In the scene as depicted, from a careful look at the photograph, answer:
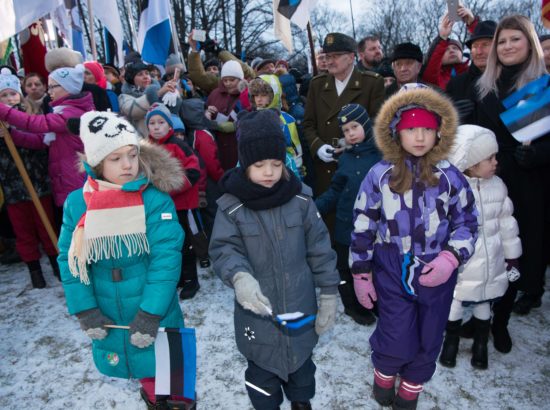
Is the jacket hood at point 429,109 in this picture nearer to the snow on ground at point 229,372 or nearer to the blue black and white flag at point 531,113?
the blue black and white flag at point 531,113

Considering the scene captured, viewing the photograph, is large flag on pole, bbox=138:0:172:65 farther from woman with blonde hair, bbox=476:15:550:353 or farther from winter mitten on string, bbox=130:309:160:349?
winter mitten on string, bbox=130:309:160:349

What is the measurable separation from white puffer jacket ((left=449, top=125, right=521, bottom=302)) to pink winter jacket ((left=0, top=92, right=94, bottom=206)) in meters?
3.27

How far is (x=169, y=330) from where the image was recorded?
6.77 feet

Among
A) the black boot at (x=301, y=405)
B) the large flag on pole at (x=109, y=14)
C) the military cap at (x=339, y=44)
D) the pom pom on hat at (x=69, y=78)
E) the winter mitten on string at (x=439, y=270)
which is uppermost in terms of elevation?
the large flag on pole at (x=109, y=14)

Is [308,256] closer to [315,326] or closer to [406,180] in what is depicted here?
[315,326]

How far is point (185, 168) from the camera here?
352 cm

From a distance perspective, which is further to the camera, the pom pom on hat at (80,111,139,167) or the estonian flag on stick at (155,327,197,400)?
the estonian flag on stick at (155,327,197,400)

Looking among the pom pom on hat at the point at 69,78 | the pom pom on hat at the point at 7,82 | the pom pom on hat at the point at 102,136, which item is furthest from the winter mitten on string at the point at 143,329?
the pom pom on hat at the point at 7,82

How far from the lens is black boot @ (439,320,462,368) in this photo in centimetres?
272

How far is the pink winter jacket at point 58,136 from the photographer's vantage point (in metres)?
3.40

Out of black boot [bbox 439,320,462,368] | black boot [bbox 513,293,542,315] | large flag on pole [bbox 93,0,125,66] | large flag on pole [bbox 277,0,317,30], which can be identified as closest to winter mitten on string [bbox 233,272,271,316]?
black boot [bbox 439,320,462,368]

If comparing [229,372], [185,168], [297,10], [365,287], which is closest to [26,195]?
[185,168]

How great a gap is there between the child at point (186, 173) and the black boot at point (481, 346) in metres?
2.54

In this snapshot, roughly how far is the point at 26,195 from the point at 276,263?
342cm
